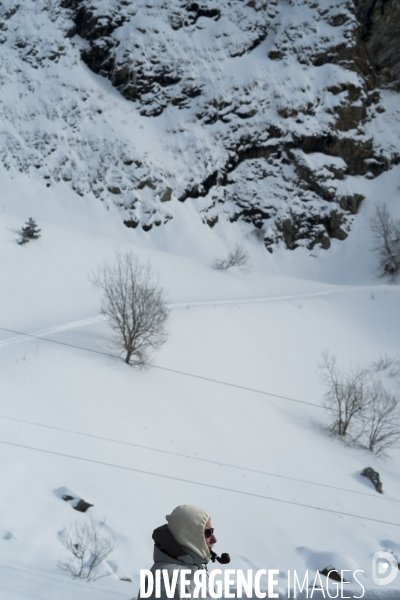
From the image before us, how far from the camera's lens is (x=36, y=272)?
21094 millimetres

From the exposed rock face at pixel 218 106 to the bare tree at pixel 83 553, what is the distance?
31.6 m

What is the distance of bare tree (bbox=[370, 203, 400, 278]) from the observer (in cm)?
3716

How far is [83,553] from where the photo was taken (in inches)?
212

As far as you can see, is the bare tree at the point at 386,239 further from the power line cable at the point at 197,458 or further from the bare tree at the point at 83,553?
the bare tree at the point at 83,553

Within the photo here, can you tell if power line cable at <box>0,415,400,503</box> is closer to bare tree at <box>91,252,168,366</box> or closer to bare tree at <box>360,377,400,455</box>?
bare tree at <box>360,377,400,455</box>

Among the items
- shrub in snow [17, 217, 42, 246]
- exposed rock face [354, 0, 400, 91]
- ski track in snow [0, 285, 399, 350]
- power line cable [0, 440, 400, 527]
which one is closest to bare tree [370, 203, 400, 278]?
ski track in snow [0, 285, 399, 350]

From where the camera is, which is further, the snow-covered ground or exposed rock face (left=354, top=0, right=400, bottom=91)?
exposed rock face (left=354, top=0, right=400, bottom=91)

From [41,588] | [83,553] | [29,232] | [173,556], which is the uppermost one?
[173,556]

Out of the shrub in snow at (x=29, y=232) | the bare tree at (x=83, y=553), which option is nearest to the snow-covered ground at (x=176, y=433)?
the bare tree at (x=83, y=553)

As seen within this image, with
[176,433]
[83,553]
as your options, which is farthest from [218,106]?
[83,553]

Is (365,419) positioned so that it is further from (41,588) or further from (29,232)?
(29,232)

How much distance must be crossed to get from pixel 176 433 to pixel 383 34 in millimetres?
52525

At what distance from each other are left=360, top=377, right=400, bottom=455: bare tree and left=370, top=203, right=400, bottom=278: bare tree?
74.5 ft

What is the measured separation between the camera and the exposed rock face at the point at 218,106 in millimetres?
38438
